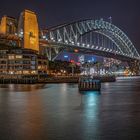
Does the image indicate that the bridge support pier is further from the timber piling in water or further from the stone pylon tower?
the timber piling in water

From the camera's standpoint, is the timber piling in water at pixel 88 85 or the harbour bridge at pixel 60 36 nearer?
the timber piling in water at pixel 88 85

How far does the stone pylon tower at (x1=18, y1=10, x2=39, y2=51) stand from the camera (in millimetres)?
101688

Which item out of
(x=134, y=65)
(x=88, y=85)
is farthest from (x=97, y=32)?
(x=88, y=85)

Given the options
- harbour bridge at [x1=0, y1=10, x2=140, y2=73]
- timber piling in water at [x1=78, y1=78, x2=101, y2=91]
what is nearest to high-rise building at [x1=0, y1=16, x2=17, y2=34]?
harbour bridge at [x1=0, y1=10, x2=140, y2=73]

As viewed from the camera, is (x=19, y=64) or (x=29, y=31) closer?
(x=19, y=64)

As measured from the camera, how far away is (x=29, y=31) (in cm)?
10225

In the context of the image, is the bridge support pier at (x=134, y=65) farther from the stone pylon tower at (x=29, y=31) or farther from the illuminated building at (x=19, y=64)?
the illuminated building at (x=19, y=64)

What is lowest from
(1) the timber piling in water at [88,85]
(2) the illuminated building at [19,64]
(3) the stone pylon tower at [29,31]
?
(1) the timber piling in water at [88,85]

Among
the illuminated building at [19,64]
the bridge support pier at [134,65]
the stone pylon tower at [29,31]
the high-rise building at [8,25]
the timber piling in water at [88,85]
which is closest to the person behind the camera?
the timber piling in water at [88,85]

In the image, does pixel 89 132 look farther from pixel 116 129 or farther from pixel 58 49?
pixel 58 49

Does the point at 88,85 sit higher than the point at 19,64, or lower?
lower

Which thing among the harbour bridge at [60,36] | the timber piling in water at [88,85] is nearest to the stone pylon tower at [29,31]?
the harbour bridge at [60,36]

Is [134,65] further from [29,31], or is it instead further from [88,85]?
[88,85]

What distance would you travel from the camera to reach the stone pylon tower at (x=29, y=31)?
334 feet
